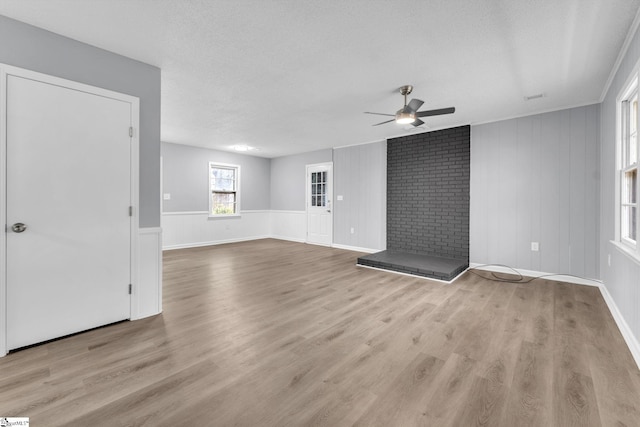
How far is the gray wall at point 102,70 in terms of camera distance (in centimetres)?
212

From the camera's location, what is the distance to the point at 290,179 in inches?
326

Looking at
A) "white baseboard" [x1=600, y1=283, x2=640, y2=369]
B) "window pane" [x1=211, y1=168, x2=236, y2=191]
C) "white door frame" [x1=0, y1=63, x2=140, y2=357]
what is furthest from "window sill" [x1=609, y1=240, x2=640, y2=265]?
"window pane" [x1=211, y1=168, x2=236, y2=191]

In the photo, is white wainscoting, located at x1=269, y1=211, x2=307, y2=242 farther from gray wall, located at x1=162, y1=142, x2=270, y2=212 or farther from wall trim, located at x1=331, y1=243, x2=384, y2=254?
wall trim, located at x1=331, y1=243, x2=384, y2=254

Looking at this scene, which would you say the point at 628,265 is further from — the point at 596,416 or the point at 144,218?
the point at 144,218

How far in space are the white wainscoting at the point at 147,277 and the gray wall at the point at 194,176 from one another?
433cm

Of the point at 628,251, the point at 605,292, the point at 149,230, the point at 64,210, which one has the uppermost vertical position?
the point at 64,210

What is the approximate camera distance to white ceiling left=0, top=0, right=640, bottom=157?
2023 millimetres

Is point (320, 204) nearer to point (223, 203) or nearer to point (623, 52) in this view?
point (223, 203)

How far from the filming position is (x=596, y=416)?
1481 millimetres

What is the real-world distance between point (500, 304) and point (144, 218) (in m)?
3.97

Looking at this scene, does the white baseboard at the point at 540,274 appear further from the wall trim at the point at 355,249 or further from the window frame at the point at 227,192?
the window frame at the point at 227,192

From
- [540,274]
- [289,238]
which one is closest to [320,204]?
[289,238]

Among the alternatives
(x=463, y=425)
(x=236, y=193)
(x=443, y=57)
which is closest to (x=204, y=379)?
(x=463, y=425)

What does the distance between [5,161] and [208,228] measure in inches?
215
